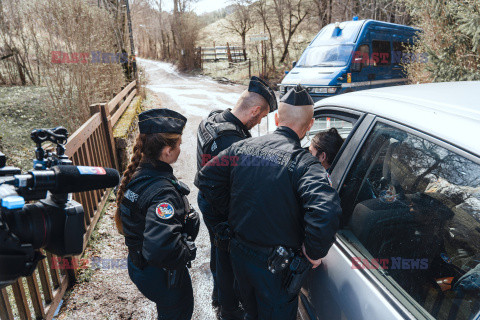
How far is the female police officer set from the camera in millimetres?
1721

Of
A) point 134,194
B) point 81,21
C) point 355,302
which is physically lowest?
point 355,302

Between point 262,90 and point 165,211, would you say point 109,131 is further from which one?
point 165,211

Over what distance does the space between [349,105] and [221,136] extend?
98cm

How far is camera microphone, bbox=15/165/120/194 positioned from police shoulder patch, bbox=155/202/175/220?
0.57 m

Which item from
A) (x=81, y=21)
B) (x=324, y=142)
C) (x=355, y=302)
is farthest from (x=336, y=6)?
(x=355, y=302)

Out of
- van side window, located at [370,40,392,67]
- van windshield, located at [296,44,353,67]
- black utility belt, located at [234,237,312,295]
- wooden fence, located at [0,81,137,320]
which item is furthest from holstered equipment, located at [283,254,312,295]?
van side window, located at [370,40,392,67]

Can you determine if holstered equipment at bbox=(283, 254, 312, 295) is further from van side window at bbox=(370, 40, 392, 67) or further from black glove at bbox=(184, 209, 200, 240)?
van side window at bbox=(370, 40, 392, 67)

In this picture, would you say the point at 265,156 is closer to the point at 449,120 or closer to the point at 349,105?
the point at 349,105

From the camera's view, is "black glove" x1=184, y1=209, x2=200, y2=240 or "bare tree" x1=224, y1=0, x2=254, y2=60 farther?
"bare tree" x1=224, y1=0, x2=254, y2=60

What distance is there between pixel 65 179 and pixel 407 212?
1520 millimetres

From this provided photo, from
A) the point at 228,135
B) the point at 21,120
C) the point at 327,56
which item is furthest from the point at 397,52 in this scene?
the point at 21,120

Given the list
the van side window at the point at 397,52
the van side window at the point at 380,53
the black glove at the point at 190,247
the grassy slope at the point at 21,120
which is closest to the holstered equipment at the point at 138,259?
the black glove at the point at 190,247

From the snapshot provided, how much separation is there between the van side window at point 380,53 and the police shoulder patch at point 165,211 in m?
9.64

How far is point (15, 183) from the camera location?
1028mm
